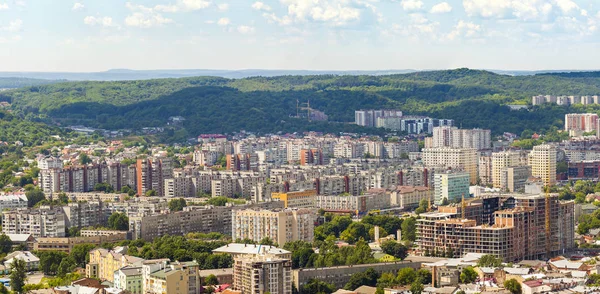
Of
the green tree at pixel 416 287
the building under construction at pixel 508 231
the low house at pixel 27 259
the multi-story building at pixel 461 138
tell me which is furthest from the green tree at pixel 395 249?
the multi-story building at pixel 461 138

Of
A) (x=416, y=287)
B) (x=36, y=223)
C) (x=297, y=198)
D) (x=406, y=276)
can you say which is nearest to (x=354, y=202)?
(x=297, y=198)

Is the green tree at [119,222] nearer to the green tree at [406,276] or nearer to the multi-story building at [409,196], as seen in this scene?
the multi-story building at [409,196]

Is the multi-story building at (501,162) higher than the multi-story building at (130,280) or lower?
higher

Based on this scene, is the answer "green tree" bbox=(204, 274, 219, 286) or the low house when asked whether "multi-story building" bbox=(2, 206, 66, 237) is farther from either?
"green tree" bbox=(204, 274, 219, 286)

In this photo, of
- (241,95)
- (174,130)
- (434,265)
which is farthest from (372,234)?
(241,95)

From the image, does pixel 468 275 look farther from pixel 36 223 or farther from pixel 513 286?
pixel 36 223

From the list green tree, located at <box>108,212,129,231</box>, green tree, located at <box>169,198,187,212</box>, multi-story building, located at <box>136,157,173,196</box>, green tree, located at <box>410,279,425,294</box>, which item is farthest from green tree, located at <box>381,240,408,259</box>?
multi-story building, located at <box>136,157,173,196</box>
